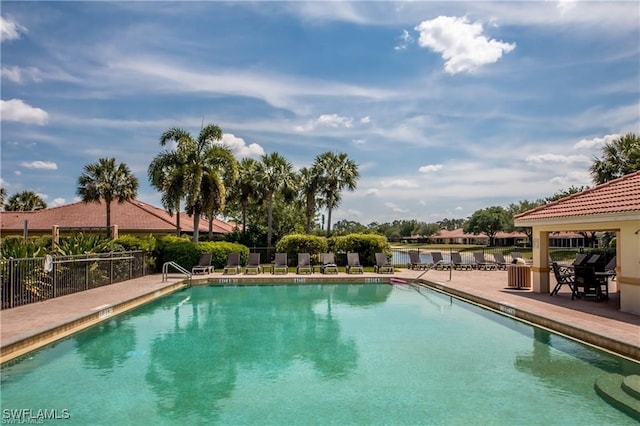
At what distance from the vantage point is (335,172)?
30281 mm

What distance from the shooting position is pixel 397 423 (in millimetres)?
4883

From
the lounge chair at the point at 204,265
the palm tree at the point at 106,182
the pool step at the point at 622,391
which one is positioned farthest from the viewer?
the palm tree at the point at 106,182

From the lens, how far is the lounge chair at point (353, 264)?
20.2 metres

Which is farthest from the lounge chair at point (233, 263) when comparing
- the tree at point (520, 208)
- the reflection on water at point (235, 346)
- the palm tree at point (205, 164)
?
the tree at point (520, 208)

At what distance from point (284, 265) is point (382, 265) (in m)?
4.59

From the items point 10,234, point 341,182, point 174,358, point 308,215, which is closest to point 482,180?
point 341,182

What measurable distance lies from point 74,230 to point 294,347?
2910 cm

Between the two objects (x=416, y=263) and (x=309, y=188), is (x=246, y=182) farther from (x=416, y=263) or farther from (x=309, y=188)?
(x=416, y=263)

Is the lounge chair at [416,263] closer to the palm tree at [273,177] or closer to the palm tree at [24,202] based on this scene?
the palm tree at [273,177]

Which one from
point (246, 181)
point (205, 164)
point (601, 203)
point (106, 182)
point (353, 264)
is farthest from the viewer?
point (246, 181)

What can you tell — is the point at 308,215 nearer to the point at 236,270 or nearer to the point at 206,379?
the point at 236,270

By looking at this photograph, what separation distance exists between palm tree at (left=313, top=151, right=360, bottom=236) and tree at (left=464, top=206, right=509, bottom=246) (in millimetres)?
52079

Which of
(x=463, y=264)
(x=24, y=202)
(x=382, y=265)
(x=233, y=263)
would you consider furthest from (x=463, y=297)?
(x=24, y=202)

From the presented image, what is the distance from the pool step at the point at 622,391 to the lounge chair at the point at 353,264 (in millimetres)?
14192
